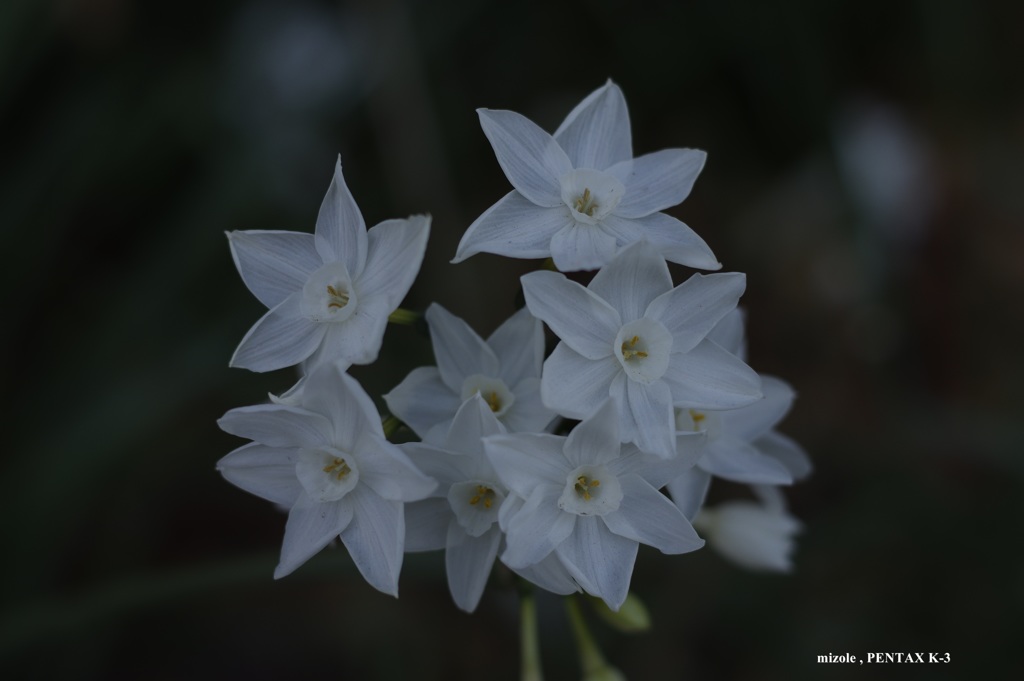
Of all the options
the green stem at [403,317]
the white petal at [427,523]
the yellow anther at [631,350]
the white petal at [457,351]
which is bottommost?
the white petal at [427,523]

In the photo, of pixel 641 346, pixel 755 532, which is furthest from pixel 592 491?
pixel 755 532

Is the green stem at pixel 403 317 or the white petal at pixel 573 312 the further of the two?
the green stem at pixel 403 317

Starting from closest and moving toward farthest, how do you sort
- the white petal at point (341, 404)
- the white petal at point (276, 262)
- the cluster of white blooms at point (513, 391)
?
the white petal at point (341, 404) → the cluster of white blooms at point (513, 391) → the white petal at point (276, 262)

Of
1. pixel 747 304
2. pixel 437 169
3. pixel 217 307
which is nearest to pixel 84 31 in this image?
pixel 217 307

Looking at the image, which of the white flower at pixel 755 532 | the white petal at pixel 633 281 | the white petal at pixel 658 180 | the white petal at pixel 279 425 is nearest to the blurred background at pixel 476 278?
the white flower at pixel 755 532

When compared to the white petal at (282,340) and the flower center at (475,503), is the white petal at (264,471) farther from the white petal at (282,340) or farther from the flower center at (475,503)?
the flower center at (475,503)

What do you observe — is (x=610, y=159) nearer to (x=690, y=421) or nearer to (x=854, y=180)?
(x=690, y=421)

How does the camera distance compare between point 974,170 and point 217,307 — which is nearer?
point 217,307
